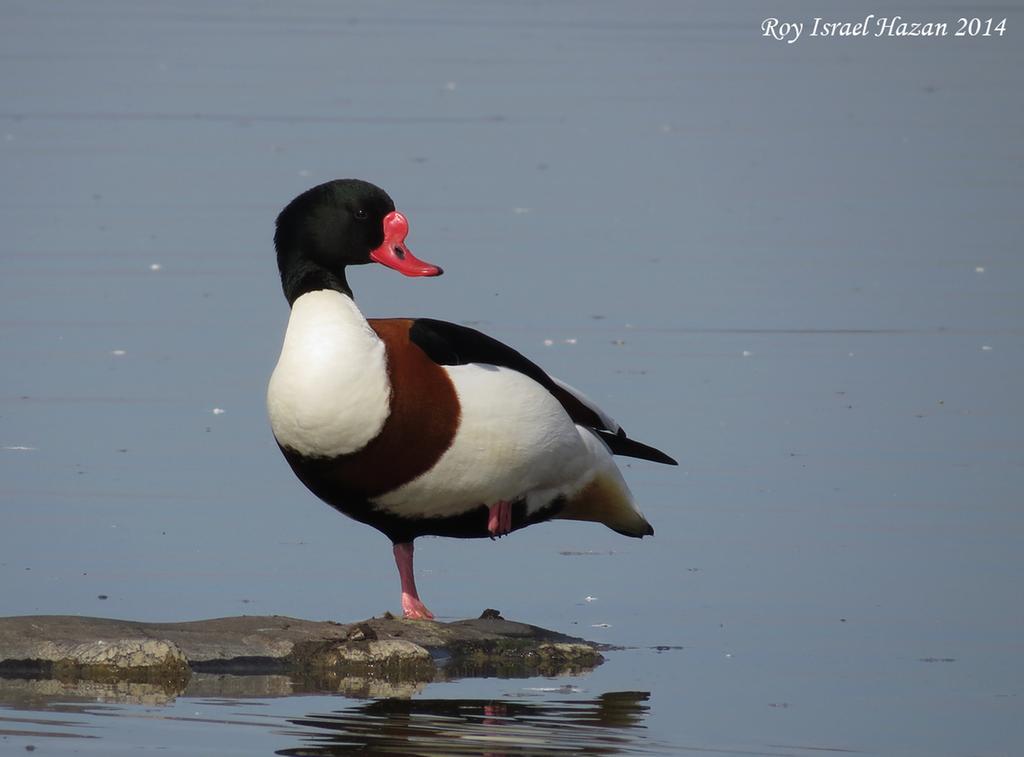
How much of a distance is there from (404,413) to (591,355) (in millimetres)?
3910

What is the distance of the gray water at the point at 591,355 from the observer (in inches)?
260

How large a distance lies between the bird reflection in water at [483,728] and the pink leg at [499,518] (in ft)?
3.86

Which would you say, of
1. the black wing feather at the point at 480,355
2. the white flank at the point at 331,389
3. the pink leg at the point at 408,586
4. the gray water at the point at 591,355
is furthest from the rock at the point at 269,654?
the black wing feather at the point at 480,355

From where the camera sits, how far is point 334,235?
7.64 meters

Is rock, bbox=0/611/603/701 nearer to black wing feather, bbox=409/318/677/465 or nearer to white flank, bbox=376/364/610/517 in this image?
white flank, bbox=376/364/610/517

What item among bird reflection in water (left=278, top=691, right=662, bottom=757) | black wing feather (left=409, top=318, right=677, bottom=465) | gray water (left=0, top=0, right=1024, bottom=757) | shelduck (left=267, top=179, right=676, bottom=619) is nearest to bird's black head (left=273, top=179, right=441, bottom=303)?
shelduck (left=267, top=179, right=676, bottom=619)

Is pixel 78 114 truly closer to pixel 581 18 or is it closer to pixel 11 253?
pixel 11 253

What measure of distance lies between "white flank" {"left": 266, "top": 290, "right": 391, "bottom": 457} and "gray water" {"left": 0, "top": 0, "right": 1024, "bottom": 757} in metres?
0.68

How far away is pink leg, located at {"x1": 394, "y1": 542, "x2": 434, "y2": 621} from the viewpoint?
24.4ft

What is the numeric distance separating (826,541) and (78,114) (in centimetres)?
1079

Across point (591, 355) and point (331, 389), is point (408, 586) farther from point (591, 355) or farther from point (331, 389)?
point (591, 355)

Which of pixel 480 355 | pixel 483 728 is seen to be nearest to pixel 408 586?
pixel 480 355

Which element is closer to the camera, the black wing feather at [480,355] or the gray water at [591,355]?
the gray water at [591,355]

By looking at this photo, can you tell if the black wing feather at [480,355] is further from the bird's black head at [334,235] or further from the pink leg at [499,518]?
the pink leg at [499,518]
